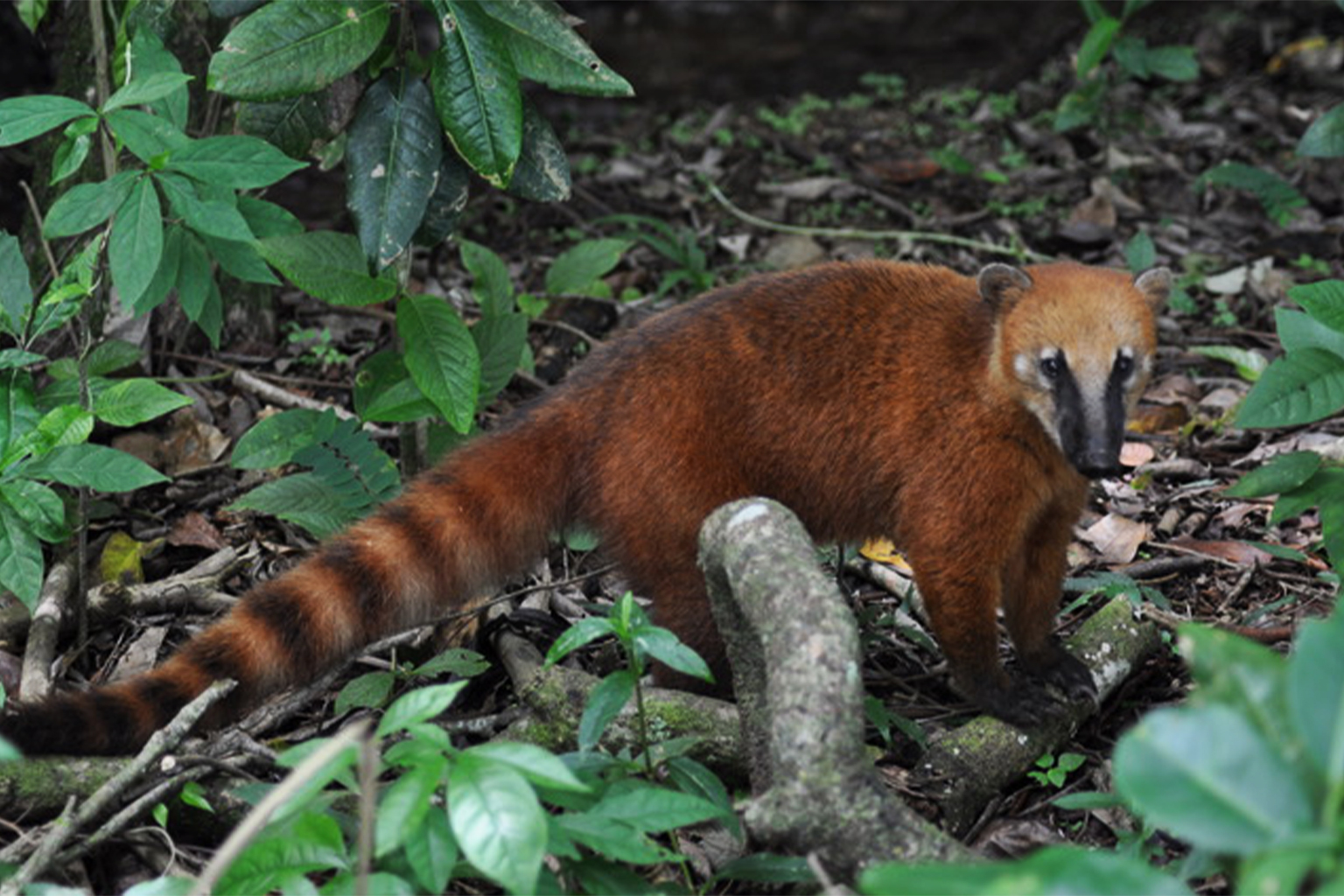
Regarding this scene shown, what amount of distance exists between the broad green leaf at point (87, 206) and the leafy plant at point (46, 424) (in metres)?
0.21

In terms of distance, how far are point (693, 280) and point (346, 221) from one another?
1.67 meters

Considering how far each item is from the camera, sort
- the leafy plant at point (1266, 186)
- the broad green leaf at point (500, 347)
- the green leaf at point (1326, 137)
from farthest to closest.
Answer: the leafy plant at point (1266, 186), the green leaf at point (1326, 137), the broad green leaf at point (500, 347)

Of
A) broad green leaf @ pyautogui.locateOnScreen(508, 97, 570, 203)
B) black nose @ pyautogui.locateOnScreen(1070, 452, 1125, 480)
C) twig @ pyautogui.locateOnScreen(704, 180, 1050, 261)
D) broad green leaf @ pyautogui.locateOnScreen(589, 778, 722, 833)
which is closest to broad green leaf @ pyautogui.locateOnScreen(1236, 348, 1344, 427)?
black nose @ pyautogui.locateOnScreen(1070, 452, 1125, 480)

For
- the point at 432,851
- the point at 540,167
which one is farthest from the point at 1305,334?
the point at 432,851

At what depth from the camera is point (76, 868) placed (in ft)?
12.4

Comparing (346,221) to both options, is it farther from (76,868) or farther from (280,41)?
(76,868)

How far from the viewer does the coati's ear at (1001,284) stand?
194 inches

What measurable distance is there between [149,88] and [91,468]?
106 cm

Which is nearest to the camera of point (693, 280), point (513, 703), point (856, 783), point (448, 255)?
point (856, 783)

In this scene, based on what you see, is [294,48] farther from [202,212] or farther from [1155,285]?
[1155,285]

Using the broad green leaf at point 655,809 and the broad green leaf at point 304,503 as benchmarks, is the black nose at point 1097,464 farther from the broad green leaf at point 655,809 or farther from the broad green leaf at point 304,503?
the broad green leaf at point 304,503

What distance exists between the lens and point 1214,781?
217cm

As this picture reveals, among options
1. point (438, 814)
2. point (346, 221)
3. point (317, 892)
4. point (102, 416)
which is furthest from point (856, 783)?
point (346, 221)

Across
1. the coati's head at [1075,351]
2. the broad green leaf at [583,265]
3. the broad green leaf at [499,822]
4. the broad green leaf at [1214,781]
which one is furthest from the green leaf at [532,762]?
the broad green leaf at [583,265]
